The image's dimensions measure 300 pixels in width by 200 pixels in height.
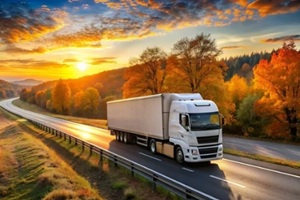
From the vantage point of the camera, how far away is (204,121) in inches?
734

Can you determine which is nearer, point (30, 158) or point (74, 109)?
point (30, 158)

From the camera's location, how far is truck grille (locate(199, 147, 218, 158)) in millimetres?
18250

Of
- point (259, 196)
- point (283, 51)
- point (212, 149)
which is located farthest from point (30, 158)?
point (283, 51)

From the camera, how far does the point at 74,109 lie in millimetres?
115500

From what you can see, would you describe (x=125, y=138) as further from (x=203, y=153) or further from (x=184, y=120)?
(x=203, y=153)

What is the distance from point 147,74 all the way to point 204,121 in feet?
109

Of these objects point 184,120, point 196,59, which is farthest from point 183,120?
point 196,59

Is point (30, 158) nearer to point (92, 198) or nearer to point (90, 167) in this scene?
point (90, 167)

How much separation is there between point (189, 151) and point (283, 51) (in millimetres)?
26490

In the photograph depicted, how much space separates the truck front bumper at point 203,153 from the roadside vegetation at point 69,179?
3668 millimetres

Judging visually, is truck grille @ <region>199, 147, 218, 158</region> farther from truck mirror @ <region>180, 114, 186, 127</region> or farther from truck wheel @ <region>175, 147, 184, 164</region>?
truck mirror @ <region>180, 114, 186, 127</region>

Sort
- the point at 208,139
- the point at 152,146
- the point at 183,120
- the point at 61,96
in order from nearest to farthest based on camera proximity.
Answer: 1. the point at 208,139
2. the point at 183,120
3. the point at 152,146
4. the point at 61,96

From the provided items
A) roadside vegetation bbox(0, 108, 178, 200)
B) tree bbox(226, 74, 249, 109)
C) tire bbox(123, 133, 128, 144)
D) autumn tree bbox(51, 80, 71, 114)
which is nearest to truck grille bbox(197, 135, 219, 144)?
roadside vegetation bbox(0, 108, 178, 200)

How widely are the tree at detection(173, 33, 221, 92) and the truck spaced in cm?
1966
